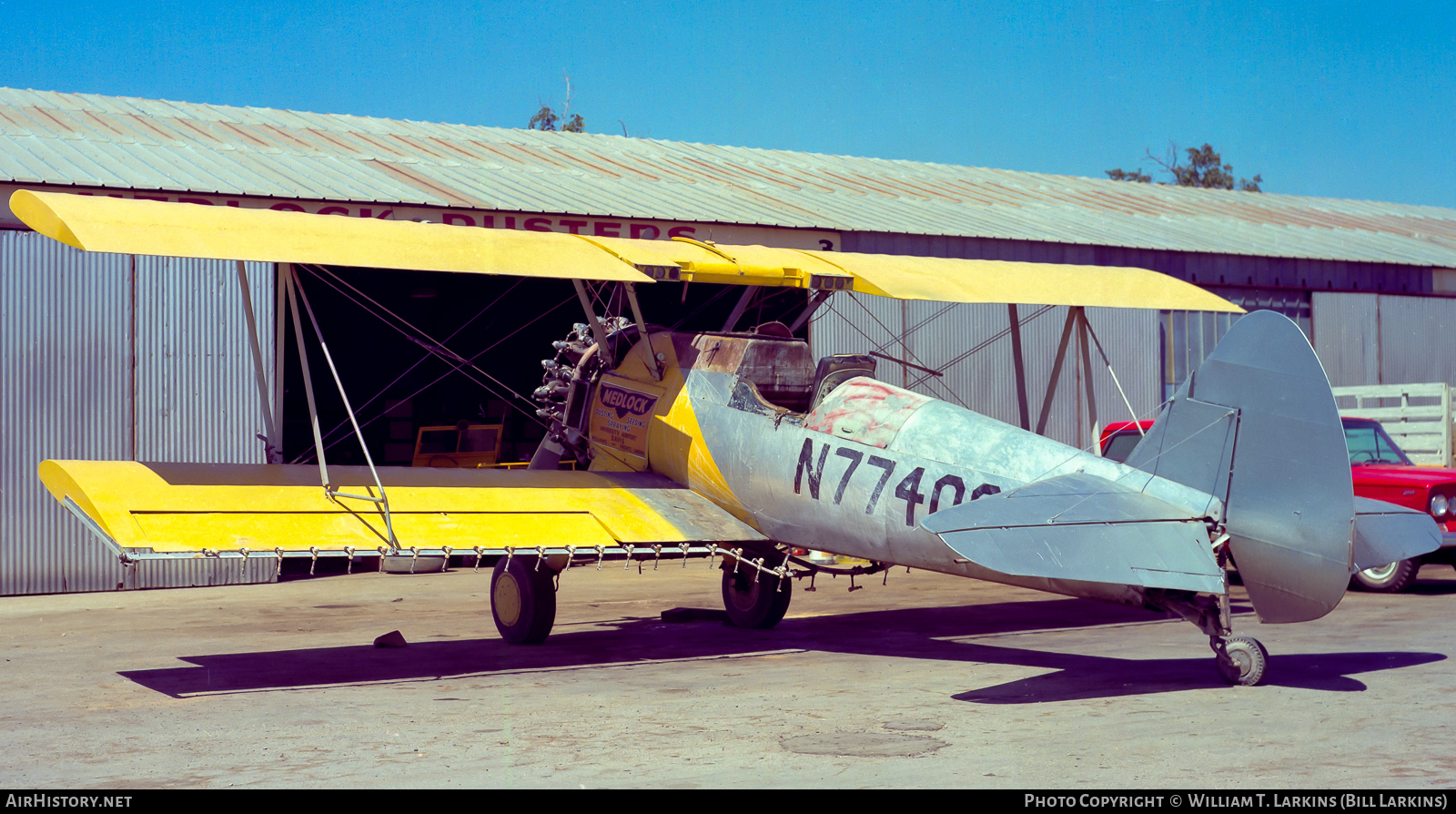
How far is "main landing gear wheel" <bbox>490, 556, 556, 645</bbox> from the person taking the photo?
11023 millimetres

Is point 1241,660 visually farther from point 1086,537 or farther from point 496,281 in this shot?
point 496,281

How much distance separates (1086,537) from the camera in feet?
24.2

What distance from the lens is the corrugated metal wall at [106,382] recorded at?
53.4 ft

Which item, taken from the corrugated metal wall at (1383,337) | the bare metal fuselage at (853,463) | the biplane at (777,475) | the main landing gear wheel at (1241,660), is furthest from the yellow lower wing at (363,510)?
the corrugated metal wall at (1383,337)

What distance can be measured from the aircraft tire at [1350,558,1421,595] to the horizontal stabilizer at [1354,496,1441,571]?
571cm

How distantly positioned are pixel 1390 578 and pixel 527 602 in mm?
9274

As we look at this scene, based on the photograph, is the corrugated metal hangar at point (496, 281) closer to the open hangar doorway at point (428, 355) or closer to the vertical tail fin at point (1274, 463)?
the open hangar doorway at point (428, 355)

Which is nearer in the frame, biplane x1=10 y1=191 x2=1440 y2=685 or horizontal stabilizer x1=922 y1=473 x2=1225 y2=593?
horizontal stabilizer x1=922 y1=473 x2=1225 y2=593

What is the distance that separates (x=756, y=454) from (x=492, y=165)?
13.0m

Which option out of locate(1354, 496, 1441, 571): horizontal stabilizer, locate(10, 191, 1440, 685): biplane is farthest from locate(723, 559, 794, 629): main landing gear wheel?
locate(1354, 496, 1441, 571): horizontal stabilizer

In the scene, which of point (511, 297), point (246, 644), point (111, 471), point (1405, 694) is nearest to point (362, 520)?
point (111, 471)

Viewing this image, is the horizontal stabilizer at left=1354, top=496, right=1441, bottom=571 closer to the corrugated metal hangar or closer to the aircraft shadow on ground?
the aircraft shadow on ground

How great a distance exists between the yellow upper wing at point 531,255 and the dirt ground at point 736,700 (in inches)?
115
